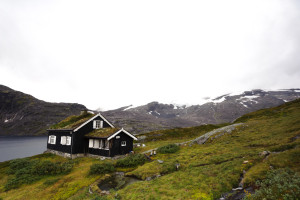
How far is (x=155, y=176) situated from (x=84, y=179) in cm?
1007

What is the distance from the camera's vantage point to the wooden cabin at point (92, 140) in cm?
3229

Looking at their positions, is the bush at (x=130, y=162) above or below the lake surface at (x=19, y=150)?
above

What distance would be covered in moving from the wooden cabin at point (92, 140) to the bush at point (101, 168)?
6838mm

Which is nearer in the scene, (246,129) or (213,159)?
(213,159)

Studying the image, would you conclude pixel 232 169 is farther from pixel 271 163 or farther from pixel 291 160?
pixel 291 160

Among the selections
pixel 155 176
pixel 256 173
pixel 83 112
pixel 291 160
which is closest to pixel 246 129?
pixel 291 160

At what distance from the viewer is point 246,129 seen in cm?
3722

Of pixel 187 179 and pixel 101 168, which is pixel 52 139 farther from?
pixel 187 179

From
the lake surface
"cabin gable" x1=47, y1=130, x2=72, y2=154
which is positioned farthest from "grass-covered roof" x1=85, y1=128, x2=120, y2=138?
the lake surface

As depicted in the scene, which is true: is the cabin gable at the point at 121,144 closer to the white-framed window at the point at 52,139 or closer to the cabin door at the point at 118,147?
the cabin door at the point at 118,147

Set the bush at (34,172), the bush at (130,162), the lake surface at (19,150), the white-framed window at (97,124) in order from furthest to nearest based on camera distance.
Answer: the lake surface at (19,150) → the white-framed window at (97,124) → the bush at (130,162) → the bush at (34,172)

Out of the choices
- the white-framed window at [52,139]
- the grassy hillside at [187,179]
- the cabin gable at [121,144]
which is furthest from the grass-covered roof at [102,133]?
the white-framed window at [52,139]

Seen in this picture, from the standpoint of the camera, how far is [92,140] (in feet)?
115

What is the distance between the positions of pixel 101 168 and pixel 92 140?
40.8ft
